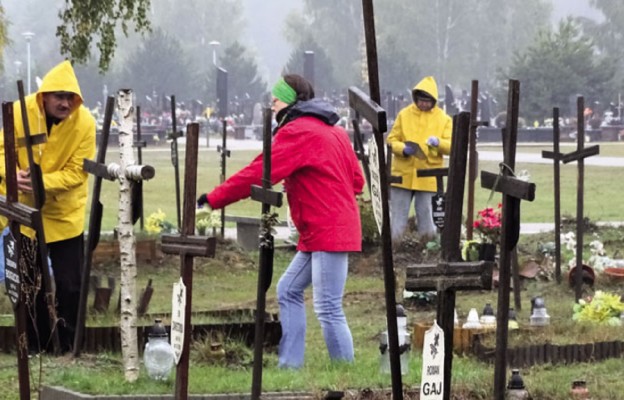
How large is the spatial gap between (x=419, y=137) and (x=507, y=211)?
10.6 m

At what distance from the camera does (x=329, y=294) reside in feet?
31.1

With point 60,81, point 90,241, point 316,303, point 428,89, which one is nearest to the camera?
point 316,303

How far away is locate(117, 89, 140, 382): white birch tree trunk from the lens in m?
8.80

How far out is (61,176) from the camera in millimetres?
10328

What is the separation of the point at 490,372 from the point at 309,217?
1470mm

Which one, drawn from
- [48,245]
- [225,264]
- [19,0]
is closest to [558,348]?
[48,245]

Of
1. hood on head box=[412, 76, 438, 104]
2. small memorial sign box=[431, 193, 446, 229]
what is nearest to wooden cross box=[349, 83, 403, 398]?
small memorial sign box=[431, 193, 446, 229]

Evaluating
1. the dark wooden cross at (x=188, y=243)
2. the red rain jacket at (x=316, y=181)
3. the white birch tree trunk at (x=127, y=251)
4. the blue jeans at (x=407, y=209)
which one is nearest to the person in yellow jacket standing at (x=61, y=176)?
the white birch tree trunk at (x=127, y=251)

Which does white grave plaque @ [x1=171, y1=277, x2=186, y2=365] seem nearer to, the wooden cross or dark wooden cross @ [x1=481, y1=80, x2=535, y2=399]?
the wooden cross

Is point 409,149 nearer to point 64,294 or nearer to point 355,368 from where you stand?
point 64,294

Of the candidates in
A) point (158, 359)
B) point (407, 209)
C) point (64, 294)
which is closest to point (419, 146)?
point (407, 209)

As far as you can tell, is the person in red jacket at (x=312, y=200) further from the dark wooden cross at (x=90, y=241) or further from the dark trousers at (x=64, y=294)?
the dark trousers at (x=64, y=294)

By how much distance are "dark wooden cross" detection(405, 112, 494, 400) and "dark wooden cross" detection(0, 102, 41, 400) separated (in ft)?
6.73

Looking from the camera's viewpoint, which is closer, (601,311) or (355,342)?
(601,311)
